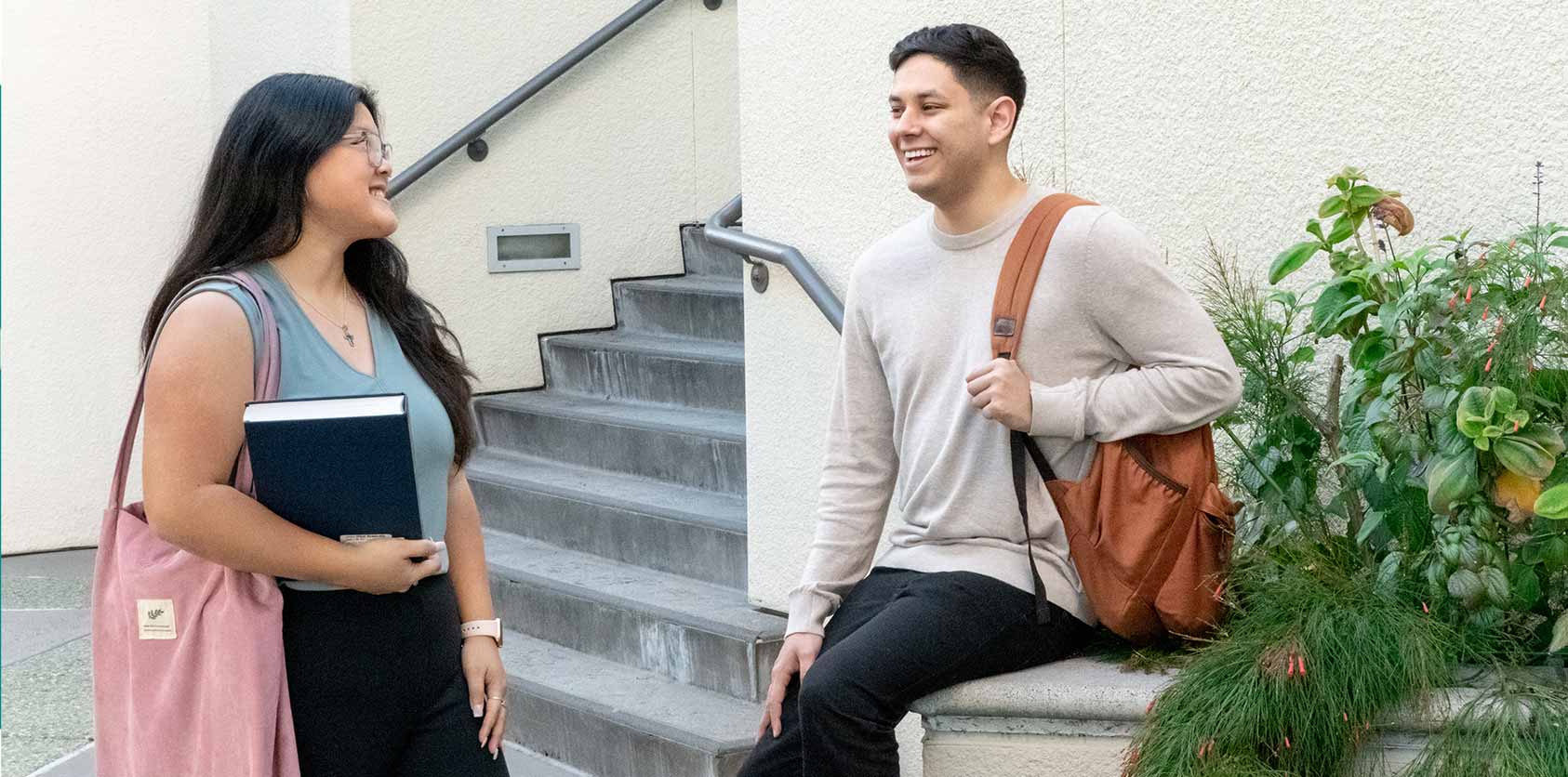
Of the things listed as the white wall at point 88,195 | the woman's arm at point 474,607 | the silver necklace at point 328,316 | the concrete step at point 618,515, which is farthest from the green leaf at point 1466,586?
the white wall at point 88,195

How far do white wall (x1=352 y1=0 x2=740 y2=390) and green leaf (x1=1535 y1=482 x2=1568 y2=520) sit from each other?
5038 mm

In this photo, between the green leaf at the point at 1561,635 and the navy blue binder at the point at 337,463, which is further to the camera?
the green leaf at the point at 1561,635

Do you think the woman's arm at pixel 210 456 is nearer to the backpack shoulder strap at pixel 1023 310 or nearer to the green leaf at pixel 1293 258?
the backpack shoulder strap at pixel 1023 310

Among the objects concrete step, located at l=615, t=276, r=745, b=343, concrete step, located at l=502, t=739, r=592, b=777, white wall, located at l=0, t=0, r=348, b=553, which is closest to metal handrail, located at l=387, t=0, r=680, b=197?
concrete step, located at l=615, t=276, r=745, b=343

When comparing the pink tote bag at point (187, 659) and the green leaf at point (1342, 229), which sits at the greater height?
the green leaf at point (1342, 229)

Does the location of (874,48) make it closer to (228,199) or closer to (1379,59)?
(1379,59)

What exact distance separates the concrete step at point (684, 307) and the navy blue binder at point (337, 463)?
3934 millimetres

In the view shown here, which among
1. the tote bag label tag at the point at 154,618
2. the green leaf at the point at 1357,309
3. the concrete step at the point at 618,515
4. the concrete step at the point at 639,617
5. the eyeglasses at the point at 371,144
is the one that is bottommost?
the concrete step at the point at 639,617

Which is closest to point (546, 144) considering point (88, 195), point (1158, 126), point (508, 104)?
point (508, 104)

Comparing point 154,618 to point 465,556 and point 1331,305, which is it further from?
point 1331,305

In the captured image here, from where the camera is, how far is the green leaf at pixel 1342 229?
2.87 metres

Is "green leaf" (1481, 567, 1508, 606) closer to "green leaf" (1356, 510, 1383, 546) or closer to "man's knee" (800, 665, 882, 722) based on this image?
"green leaf" (1356, 510, 1383, 546)

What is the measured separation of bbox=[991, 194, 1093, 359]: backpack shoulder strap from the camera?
2723 mm

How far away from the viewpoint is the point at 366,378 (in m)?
2.43
